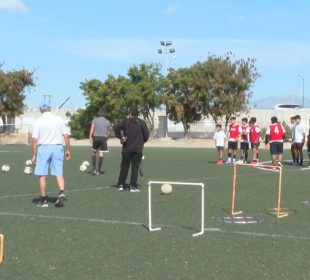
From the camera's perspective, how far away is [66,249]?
8203mm

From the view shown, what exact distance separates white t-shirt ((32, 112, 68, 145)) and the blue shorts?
104mm

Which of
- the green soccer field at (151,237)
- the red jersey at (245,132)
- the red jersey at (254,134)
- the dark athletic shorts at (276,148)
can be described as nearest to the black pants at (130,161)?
the green soccer field at (151,237)

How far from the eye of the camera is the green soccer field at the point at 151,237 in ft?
23.3

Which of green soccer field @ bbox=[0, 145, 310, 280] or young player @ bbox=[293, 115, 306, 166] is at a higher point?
young player @ bbox=[293, 115, 306, 166]

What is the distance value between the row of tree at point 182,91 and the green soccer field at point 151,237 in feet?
130

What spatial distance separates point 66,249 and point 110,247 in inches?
20.9

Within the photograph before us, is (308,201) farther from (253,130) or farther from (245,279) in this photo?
(253,130)

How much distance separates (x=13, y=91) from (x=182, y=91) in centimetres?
1520

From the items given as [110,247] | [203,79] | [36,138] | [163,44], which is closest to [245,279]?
[110,247]

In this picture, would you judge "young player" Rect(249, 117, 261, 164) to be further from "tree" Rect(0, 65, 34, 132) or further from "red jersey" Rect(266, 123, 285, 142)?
"tree" Rect(0, 65, 34, 132)

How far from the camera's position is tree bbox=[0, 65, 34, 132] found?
60.1m

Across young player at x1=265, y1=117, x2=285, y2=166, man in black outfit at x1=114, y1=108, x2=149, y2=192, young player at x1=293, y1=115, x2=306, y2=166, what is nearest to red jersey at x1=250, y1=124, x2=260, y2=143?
young player at x1=293, y1=115, x2=306, y2=166

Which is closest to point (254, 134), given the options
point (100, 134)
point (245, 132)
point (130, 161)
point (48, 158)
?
point (245, 132)

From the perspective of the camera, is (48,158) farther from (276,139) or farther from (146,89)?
(146,89)
